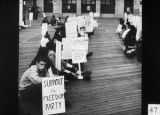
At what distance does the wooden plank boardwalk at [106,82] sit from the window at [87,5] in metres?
0.27

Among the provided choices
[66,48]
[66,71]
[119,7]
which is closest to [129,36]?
[119,7]

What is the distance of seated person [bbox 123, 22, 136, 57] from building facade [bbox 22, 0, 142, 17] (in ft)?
0.90

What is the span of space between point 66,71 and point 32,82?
57 cm

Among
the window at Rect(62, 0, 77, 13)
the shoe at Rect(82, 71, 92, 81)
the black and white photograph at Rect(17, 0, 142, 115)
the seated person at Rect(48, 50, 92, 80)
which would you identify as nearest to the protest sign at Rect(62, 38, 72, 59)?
the black and white photograph at Rect(17, 0, 142, 115)

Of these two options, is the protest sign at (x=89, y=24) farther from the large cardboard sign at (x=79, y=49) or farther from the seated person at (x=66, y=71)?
the seated person at (x=66, y=71)

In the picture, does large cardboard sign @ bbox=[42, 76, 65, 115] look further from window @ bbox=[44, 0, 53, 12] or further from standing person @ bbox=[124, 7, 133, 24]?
standing person @ bbox=[124, 7, 133, 24]

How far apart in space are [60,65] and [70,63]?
24 cm

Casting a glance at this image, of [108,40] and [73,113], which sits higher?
[108,40]

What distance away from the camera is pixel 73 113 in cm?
523

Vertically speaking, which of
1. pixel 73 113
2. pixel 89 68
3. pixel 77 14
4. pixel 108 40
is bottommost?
pixel 73 113

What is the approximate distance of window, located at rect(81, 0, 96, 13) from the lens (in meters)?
5.54

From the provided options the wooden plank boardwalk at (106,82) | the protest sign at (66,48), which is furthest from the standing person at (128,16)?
the protest sign at (66,48)
